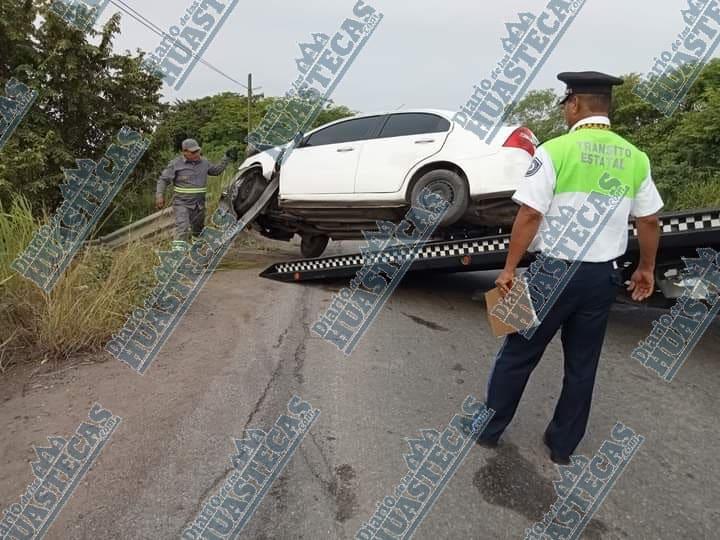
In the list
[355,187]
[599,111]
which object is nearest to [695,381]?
[599,111]

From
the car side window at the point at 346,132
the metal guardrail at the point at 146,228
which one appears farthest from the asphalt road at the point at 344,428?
the car side window at the point at 346,132

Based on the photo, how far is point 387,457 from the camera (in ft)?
7.63

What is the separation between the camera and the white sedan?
4.32 meters

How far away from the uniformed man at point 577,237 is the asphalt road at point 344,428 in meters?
0.35

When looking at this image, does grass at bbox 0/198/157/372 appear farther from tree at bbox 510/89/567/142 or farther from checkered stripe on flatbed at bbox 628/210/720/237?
tree at bbox 510/89/567/142

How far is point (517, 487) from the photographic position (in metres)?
2.16

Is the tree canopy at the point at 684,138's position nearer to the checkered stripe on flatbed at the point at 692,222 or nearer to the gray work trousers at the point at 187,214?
the checkered stripe on flatbed at the point at 692,222

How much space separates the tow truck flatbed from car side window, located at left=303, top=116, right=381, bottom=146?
4.27 feet

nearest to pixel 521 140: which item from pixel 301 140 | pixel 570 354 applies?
pixel 570 354

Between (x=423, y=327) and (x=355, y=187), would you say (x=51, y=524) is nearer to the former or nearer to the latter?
(x=423, y=327)

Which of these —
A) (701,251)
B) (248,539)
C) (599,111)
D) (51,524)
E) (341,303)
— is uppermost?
(701,251)

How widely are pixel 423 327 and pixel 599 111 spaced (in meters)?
2.46

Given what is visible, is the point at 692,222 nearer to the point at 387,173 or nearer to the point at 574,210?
the point at 574,210

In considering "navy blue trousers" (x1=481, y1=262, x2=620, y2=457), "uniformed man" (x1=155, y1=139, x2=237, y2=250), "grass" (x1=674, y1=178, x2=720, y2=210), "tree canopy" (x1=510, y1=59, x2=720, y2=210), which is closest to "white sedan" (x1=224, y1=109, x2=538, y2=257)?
"uniformed man" (x1=155, y1=139, x2=237, y2=250)
